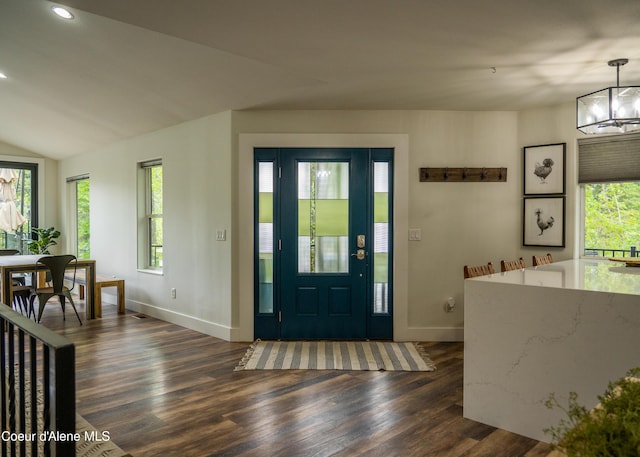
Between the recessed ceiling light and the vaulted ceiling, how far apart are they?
5 centimetres

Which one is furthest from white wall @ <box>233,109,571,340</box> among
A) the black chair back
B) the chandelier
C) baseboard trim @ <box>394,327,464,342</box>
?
the black chair back

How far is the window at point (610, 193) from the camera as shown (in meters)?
3.79

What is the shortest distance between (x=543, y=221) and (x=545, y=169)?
0.53m

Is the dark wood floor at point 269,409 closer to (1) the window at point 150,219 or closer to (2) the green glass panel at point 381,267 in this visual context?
(2) the green glass panel at point 381,267

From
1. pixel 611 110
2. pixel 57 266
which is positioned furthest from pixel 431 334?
pixel 57 266

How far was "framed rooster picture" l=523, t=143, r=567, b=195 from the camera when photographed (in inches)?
162

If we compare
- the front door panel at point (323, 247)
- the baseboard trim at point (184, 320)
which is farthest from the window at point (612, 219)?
the baseboard trim at point (184, 320)

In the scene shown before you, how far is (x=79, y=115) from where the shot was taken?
541 cm

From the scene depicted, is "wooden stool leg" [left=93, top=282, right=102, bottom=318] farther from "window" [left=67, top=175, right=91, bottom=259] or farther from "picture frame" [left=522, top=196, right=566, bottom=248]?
"picture frame" [left=522, top=196, right=566, bottom=248]

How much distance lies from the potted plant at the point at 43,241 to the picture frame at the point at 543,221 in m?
7.43

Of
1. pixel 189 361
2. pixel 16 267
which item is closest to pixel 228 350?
pixel 189 361

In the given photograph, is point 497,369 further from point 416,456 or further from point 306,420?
point 306,420

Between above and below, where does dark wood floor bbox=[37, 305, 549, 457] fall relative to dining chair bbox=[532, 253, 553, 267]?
below

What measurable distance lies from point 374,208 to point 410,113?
3.47ft
